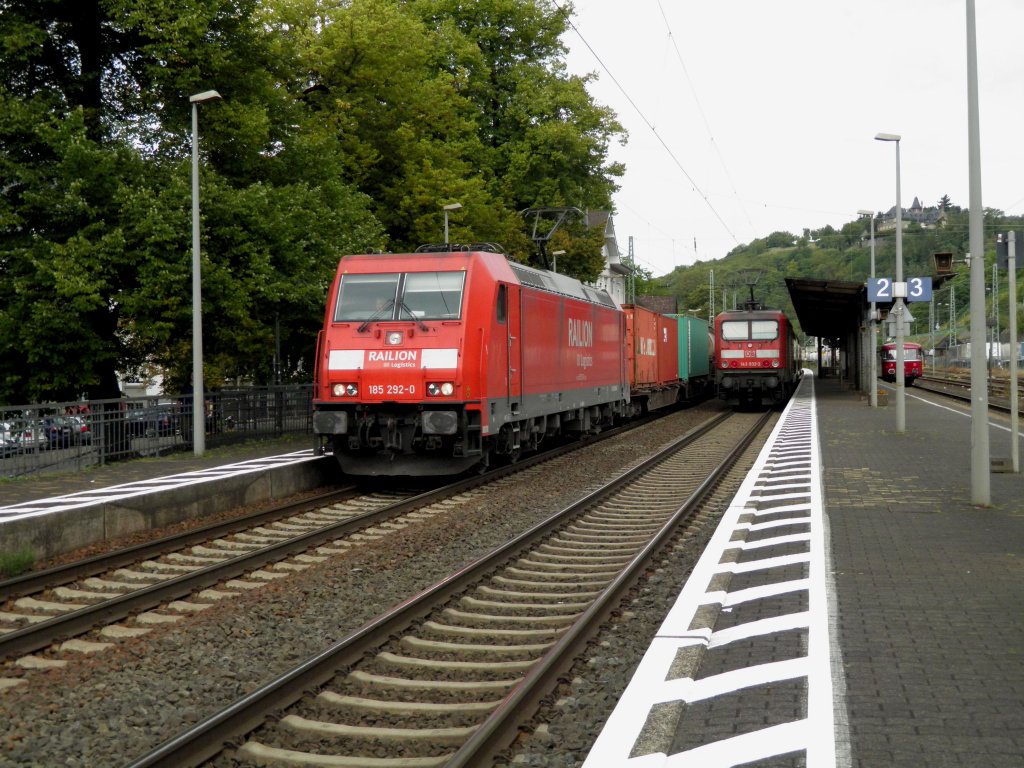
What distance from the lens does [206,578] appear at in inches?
353

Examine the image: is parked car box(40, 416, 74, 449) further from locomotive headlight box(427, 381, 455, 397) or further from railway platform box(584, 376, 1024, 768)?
railway platform box(584, 376, 1024, 768)

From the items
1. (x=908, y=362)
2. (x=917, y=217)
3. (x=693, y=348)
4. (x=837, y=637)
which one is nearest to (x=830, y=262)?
(x=908, y=362)

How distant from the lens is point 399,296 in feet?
49.9

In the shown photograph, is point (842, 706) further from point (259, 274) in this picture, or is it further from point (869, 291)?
point (869, 291)

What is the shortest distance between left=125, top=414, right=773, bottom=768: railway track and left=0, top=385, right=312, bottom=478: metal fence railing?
8.64 m

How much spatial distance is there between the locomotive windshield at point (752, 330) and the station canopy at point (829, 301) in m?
1.43

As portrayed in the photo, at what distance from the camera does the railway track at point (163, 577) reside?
7199mm

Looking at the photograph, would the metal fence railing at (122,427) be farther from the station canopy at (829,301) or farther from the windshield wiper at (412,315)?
the station canopy at (829,301)

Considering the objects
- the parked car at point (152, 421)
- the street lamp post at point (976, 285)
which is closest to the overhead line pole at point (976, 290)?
the street lamp post at point (976, 285)

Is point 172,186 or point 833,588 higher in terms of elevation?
point 172,186

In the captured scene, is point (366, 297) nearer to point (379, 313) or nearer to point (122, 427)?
point (379, 313)

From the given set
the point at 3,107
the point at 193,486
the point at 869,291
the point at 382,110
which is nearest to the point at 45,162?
the point at 3,107

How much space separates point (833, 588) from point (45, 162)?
53.8ft

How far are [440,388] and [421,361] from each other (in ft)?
1.54
